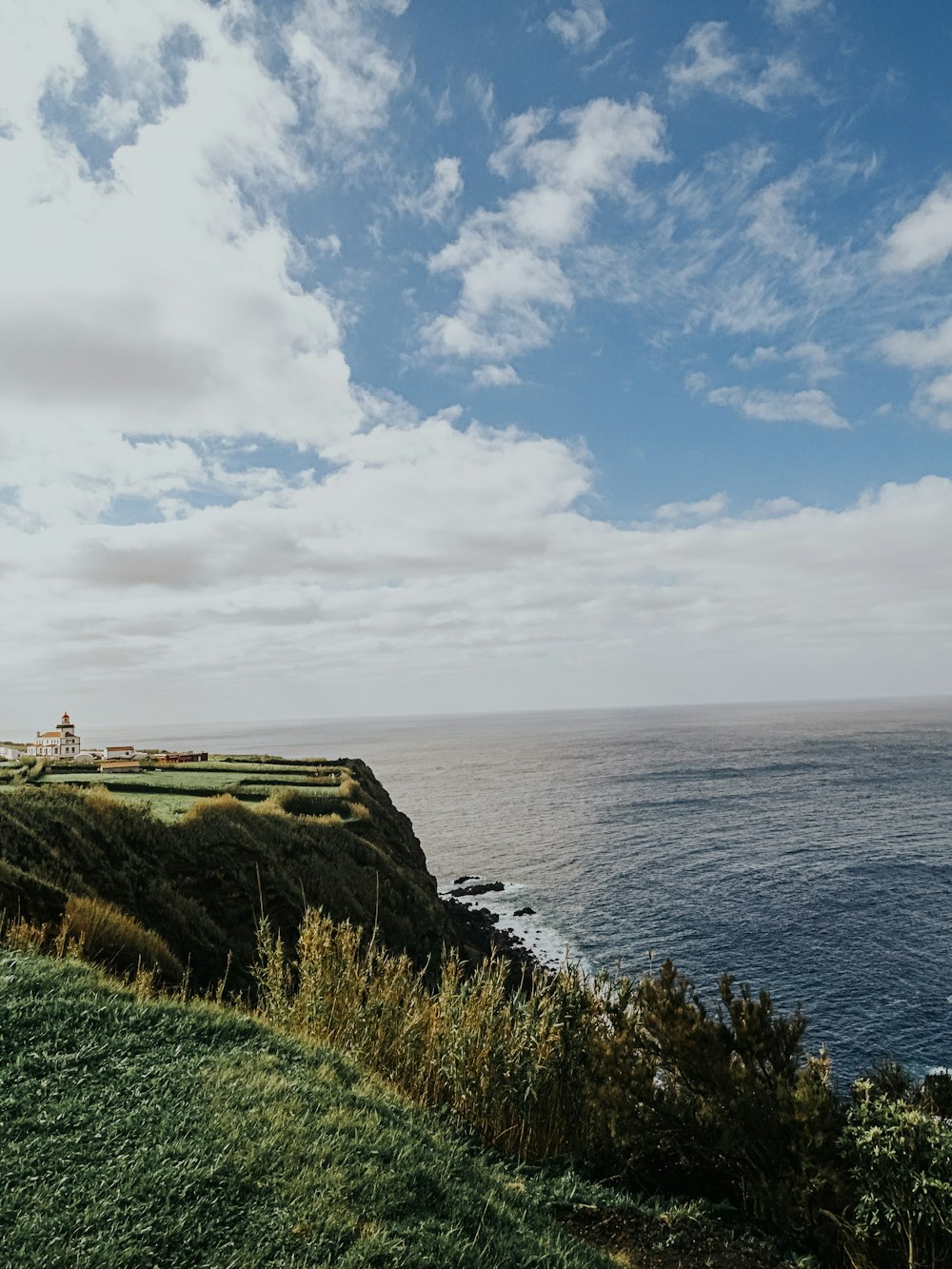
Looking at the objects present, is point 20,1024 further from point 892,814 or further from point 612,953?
point 892,814

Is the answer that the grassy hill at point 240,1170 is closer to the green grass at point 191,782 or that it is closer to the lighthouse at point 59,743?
the green grass at point 191,782

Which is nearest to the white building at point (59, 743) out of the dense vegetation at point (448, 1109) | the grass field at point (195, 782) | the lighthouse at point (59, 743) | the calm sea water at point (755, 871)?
the lighthouse at point (59, 743)

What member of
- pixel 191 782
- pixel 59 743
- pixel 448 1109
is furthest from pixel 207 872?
pixel 59 743

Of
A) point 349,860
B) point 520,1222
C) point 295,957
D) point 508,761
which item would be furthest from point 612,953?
point 508,761

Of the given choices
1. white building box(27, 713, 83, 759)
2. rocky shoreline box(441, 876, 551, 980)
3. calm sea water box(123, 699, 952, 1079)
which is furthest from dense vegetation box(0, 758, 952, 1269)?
white building box(27, 713, 83, 759)

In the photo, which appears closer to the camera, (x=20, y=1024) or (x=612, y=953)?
(x=20, y=1024)

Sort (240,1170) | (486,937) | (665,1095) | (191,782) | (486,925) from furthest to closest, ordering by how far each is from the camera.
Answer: (486,925), (486,937), (191,782), (665,1095), (240,1170)

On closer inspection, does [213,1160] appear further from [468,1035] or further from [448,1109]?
[468,1035]
